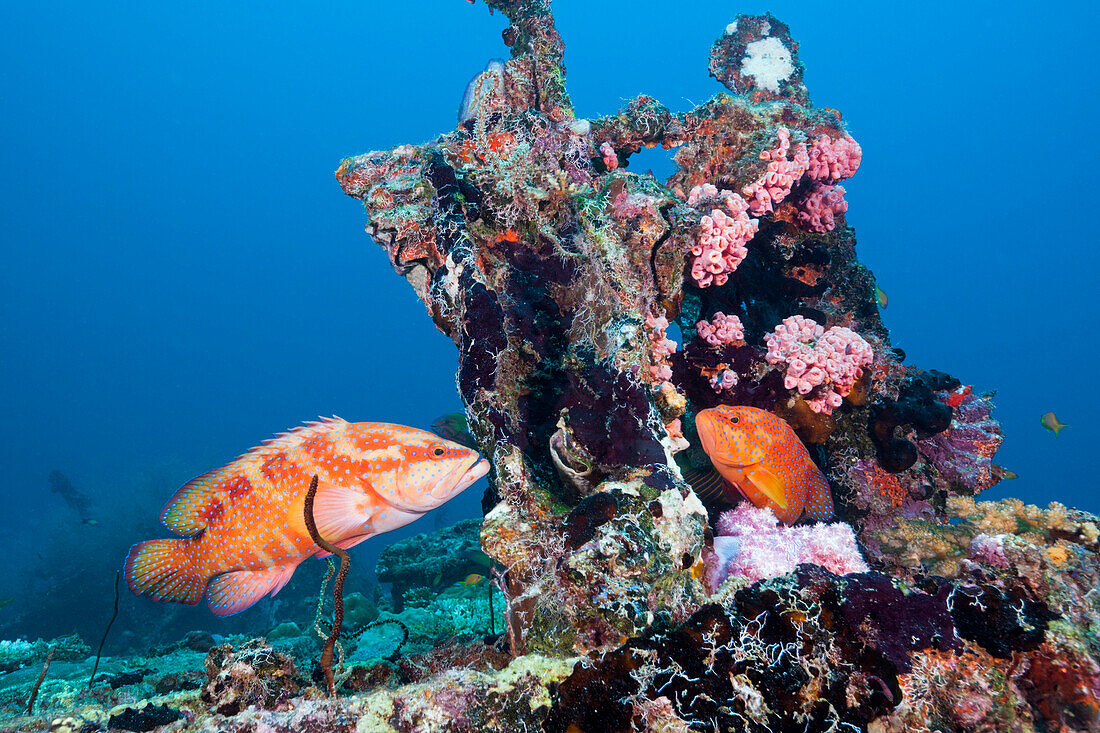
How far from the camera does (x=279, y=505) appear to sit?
2799 millimetres

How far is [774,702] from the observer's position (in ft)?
5.04

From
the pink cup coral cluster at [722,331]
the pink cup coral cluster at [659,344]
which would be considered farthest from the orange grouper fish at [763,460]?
the pink cup coral cluster at [722,331]

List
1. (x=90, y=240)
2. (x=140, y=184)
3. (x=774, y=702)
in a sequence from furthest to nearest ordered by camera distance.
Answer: (x=140, y=184), (x=90, y=240), (x=774, y=702)

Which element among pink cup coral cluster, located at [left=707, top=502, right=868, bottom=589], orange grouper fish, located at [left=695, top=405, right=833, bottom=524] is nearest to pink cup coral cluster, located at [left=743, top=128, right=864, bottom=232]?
orange grouper fish, located at [left=695, top=405, right=833, bottom=524]

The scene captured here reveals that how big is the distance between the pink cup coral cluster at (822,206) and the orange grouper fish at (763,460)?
285cm

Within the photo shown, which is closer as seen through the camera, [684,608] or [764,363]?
[684,608]

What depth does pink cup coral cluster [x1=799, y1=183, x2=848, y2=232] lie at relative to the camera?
5020 mm

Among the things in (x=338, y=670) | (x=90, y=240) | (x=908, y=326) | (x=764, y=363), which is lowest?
(x=338, y=670)

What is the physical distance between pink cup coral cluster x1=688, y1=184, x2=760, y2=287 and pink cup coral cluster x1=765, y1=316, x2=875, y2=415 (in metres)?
0.79

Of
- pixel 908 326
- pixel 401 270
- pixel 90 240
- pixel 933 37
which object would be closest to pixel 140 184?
pixel 90 240

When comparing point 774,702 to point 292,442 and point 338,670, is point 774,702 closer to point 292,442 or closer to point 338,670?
point 338,670

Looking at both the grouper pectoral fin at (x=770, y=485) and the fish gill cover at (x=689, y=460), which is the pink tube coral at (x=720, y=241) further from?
the grouper pectoral fin at (x=770, y=485)

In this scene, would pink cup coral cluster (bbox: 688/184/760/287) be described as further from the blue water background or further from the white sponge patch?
the blue water background

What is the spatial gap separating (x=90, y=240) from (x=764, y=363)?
6143 inches
